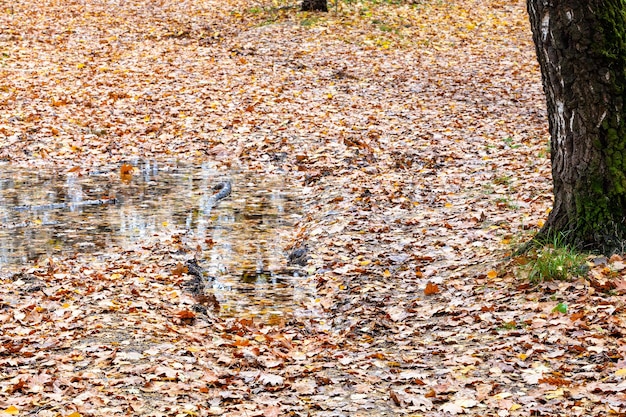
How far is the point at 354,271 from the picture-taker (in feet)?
24.9

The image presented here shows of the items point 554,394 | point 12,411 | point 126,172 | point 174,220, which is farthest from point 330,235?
point 12,411

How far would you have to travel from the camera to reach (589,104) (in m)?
6.16

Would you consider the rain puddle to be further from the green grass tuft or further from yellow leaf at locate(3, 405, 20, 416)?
yellow leaf at locate(3, 405, 20, 416)

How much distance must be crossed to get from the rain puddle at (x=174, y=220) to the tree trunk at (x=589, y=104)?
9.45 ft

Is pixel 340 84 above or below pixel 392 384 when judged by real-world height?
above

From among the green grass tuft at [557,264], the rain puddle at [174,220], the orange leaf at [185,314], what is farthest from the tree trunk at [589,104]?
the orange leaf at [185,314]

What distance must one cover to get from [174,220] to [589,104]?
18.3 ft

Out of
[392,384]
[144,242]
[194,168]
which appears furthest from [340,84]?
[392,384]

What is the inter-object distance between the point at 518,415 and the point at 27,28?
19.1m

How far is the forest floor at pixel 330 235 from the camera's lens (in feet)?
16.3

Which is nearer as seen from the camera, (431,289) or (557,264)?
(557,264)

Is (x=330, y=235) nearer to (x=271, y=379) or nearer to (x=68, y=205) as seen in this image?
(x=271, y=379)

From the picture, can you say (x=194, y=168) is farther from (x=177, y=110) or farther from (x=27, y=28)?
(x=27, y=28)

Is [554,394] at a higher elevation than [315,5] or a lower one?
lower
